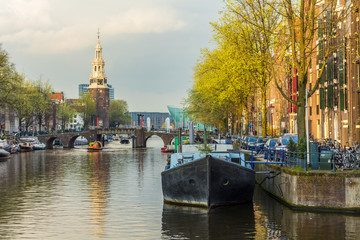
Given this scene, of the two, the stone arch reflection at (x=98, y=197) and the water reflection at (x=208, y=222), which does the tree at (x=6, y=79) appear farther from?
the water reflection at (x=208, y=222)

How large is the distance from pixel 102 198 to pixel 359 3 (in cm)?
2487

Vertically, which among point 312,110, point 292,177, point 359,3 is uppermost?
point 359,3

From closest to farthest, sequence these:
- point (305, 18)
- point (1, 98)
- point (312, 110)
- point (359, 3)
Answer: point (305, 18), point (359, 3), point (312, 110), point (1, 98)

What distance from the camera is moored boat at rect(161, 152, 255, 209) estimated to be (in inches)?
966

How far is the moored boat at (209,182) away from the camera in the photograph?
966 inches

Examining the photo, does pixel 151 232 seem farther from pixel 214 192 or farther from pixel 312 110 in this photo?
pixel 312 110

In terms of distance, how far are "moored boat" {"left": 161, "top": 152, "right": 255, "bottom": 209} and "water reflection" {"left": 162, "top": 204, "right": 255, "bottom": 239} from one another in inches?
17.0

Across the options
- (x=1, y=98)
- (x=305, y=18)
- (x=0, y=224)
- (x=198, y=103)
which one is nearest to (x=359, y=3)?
(x=305, y=18)

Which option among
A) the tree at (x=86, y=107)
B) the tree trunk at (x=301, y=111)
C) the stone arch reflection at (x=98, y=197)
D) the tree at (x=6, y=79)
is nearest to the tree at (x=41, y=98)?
the tree at (x=6, y=79)

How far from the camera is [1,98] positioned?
3019 inches

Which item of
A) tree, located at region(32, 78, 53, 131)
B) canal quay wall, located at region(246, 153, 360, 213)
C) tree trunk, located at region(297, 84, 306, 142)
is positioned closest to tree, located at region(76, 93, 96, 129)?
tree, located at region(32, 78, 53, 131)

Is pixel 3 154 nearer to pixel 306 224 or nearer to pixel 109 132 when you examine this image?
pixel 306 224

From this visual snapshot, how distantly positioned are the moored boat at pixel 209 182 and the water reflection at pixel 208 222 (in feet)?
1.42

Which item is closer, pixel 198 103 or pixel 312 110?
pixel 312 110
